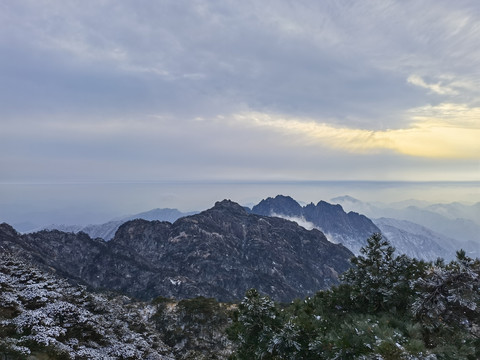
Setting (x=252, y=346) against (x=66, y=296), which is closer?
(x=252, y=346)

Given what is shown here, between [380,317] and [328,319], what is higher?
[380,317]

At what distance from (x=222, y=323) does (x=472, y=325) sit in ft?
278

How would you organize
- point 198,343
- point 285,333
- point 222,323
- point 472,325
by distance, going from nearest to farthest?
A: 1. point 472,325
2. point 285,333
3. point 198,343
4. point 222,323

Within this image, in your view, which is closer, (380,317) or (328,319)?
(380,317)

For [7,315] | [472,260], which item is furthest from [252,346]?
[7,315]

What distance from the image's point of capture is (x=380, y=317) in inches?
736

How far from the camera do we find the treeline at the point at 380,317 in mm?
12602

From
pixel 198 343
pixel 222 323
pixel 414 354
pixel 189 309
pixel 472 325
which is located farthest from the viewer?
pixel 189 309

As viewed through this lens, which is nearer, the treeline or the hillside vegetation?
the treeline

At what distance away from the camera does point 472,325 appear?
15750mm

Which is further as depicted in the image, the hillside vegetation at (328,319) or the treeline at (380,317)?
the hillside vegetation at (328,319)

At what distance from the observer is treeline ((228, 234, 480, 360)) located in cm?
1260

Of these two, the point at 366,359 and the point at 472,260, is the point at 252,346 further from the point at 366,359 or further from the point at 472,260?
the point at 472,260

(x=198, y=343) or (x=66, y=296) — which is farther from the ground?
(x=66, y=296)
